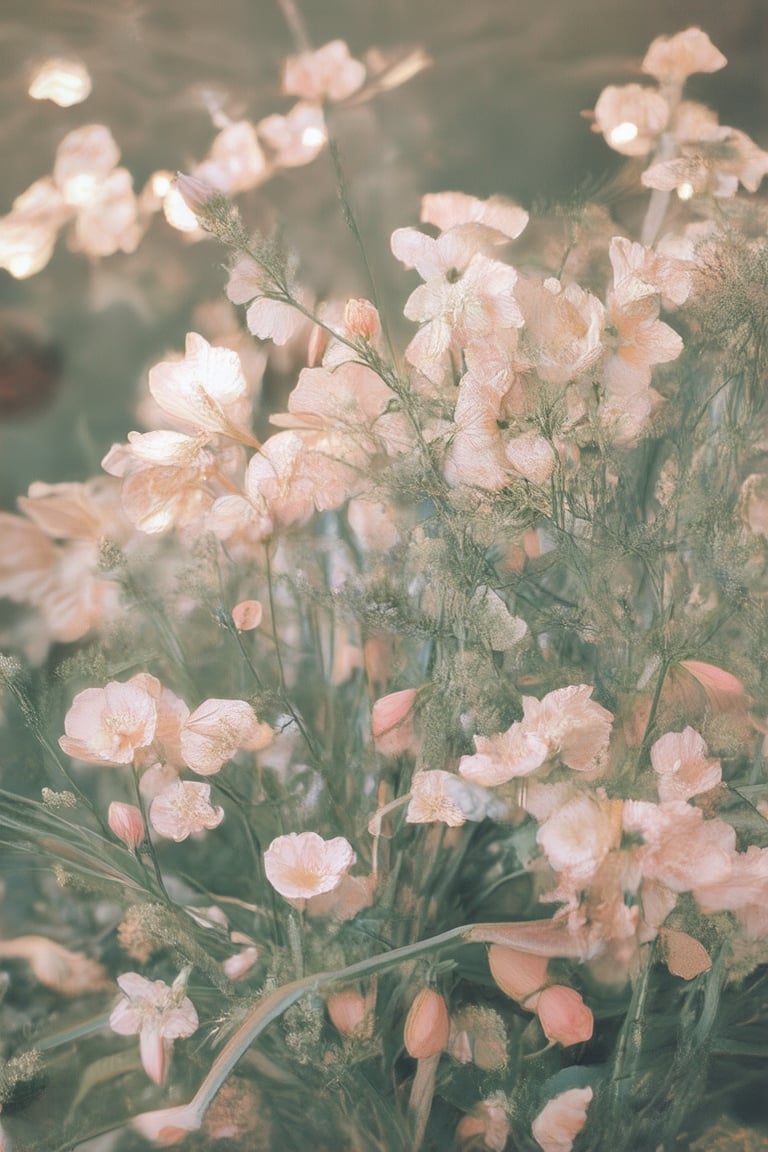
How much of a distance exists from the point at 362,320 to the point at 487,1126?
495 millimetres

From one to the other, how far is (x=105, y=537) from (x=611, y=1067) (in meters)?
0.44

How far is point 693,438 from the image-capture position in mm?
621

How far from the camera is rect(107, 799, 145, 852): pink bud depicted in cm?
60

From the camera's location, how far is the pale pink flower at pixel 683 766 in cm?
57

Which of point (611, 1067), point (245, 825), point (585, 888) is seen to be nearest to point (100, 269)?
point (245, 825)

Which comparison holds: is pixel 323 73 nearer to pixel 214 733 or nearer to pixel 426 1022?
pixel 214 733

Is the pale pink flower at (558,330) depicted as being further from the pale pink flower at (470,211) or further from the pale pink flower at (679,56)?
the pale pink flower at (679,56)

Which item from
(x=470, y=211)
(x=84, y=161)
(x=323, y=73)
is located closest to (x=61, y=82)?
(x=84, y=161)

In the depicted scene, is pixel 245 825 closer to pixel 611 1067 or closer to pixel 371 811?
pixel 371 811

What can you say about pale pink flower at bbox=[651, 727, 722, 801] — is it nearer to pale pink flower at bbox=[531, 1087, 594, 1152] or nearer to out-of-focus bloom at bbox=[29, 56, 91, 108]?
pale pink flower at bbox=[531, 1087, 594, 1152]

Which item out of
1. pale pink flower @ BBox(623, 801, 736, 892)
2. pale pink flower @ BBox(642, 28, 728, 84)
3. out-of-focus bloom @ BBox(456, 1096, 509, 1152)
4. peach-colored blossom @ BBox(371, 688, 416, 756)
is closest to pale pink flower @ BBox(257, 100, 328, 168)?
pale pink flower @ BBox(642, 28, 728, 84)

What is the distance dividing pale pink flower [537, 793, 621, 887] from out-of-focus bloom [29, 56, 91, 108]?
1.70ft

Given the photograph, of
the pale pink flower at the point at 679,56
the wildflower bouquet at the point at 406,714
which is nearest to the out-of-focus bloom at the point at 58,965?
the wildflower bouquet at the point at 406,714

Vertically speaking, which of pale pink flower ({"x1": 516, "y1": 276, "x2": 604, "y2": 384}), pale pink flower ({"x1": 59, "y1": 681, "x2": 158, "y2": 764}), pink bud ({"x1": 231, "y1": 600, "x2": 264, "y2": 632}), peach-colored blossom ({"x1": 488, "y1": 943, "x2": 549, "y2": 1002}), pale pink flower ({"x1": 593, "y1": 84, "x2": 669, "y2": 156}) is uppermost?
pale pink flower ({"x1": 593, "y1": 84, "x2": 669, "y2": 156})
